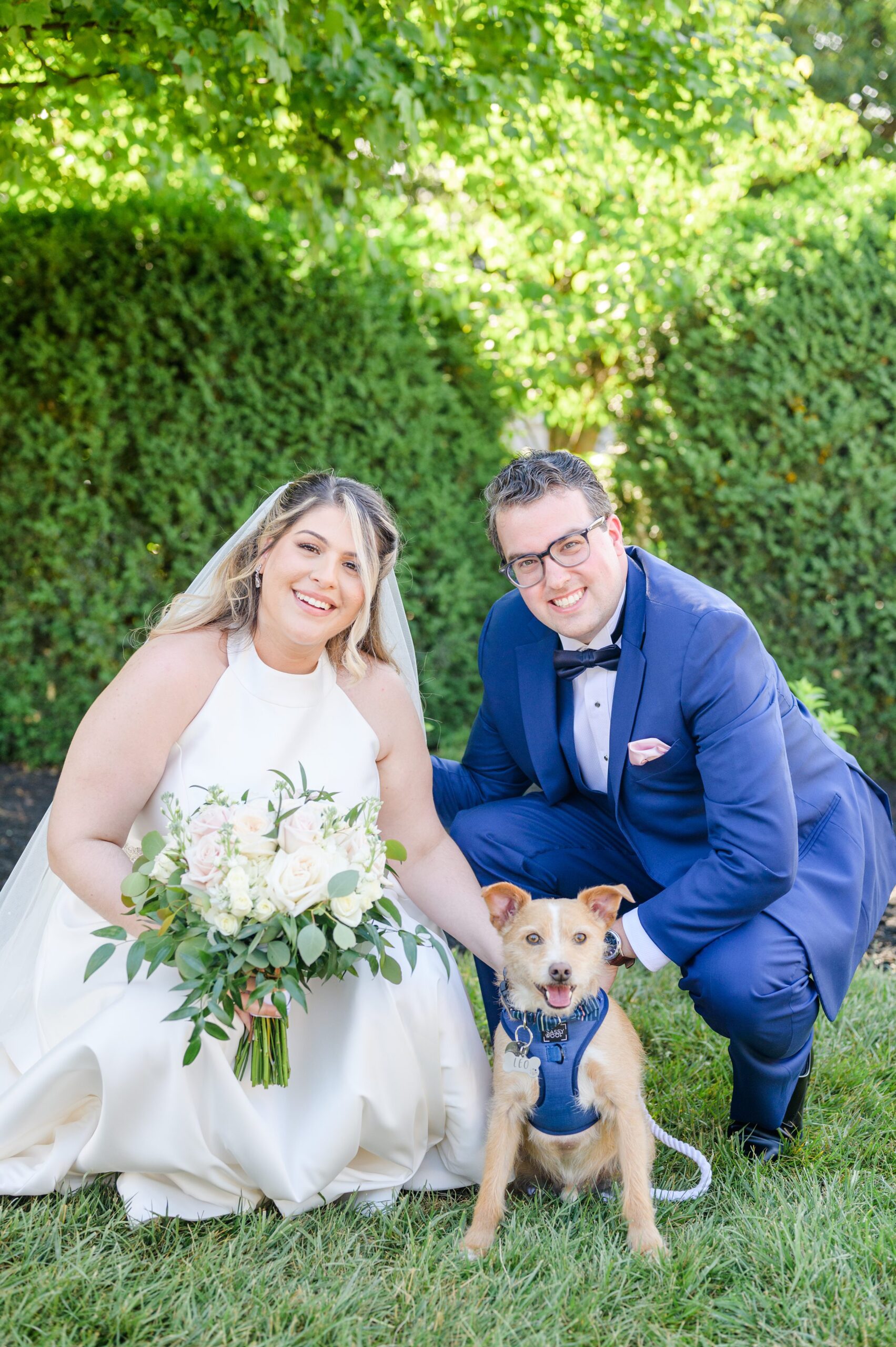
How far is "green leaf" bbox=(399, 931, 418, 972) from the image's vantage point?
8.61 feet

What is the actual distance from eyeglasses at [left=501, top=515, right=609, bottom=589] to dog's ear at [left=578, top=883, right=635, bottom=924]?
89cm

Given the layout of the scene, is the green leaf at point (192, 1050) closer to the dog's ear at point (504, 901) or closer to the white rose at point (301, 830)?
the white rose at point (301, 830)

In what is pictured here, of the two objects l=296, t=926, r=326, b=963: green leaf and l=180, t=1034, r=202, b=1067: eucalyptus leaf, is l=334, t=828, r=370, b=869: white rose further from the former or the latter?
l=180, t=1034, r=202, b=1067: eucalyptus leaf

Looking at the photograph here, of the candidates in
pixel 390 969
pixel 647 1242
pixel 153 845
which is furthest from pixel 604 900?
pixel 153 845

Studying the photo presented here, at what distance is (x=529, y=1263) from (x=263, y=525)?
2.09 m

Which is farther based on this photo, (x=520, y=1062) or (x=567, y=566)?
(x=567, y=566)

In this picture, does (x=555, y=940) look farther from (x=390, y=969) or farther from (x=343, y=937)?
(x=343, y=937)

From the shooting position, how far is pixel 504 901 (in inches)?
113

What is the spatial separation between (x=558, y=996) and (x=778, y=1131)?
968 millimetres

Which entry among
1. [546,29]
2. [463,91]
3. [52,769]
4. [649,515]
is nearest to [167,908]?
[463,91]

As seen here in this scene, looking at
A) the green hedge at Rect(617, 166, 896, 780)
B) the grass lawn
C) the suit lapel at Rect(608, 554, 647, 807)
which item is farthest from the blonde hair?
the green hedge at Rect(617, 166, 896, 780)

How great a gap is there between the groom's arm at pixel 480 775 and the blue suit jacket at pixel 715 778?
185 mm

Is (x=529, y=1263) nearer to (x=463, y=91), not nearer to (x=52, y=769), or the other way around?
(x=463, y=91)

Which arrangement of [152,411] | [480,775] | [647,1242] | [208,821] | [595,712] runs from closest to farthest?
[208,821]
[647,1242]
[595,712]
[480,775]
[152,411]
